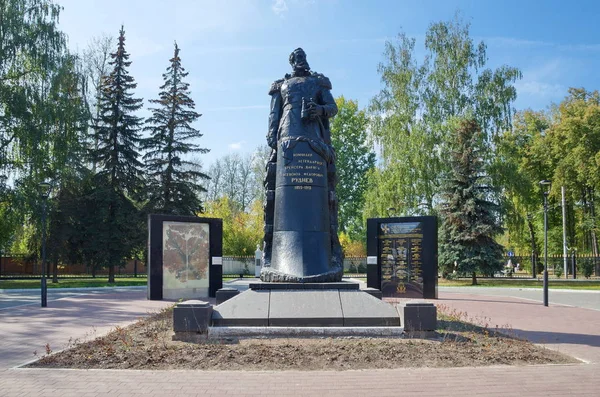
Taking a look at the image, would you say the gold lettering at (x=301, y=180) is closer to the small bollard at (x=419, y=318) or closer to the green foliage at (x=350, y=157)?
the small bollard at (x=419, y=318)

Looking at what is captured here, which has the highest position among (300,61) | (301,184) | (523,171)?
(523,171)

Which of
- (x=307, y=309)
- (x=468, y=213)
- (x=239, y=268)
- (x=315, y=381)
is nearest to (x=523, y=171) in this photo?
(x=468, y=213)

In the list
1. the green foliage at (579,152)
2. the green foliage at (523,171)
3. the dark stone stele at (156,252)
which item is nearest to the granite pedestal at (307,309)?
the dark stone stele at (156,252)

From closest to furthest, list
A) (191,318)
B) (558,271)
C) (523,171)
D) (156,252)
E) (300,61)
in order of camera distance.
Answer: (191,318)
(300,61)
(156,252)
(523,171)
(558,271)

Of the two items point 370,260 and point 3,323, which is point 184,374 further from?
point 370,260

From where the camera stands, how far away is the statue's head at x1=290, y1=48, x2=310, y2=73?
1204 centimetres

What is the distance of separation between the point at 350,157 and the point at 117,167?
22.2 metres

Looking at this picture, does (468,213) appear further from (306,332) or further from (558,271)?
(306,332)

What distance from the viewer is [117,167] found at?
3144 centimetres

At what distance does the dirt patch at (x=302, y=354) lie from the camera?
7145 mm

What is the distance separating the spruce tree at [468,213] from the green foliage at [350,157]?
1590 centimetres

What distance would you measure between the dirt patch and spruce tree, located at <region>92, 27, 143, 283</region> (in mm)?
22478

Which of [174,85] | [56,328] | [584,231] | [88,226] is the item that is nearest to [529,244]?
[584,231]

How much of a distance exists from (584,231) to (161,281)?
131 ft
